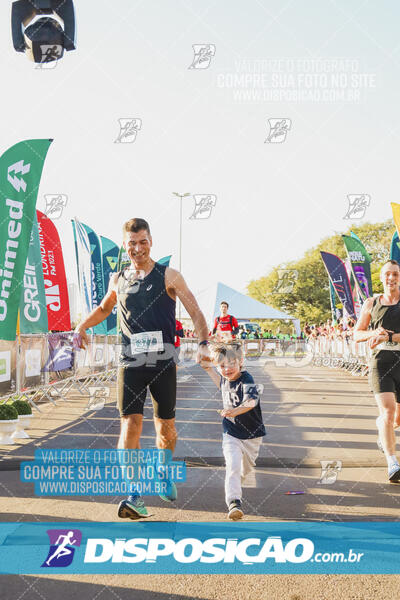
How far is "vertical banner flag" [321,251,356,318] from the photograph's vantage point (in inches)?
888

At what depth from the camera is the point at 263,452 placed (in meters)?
6.24

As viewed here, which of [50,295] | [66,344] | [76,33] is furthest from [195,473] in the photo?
[50,295]

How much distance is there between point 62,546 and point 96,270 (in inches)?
495

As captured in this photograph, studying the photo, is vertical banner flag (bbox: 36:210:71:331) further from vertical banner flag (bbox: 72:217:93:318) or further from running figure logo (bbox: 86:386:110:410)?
vertical banner flag (bbox: 72:217:93:318)

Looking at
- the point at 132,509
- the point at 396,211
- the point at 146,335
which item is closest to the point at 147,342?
the point at 146,335

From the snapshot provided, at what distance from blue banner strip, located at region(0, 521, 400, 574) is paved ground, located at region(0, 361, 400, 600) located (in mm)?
127

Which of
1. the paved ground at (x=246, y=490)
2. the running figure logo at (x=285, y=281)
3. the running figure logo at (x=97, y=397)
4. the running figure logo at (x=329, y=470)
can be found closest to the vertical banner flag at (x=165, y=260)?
the running figure logo at (x=97, y=397)

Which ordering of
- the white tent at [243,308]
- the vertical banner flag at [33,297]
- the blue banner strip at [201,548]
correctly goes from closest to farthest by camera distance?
1. the blue banner strip at [201,548]
2. the vertical banner flag at [33,297]
3. the white tent at [243,308]

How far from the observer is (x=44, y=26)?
4551 mm

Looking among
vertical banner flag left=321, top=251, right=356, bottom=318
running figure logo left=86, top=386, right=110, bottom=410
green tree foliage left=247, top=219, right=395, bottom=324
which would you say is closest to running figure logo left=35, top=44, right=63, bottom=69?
running figure logo left=86, top=386, right=110, bottom=410

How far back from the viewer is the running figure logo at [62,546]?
3.10m

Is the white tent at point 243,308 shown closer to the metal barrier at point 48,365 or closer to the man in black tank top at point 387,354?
the metal barrier at point 48,365

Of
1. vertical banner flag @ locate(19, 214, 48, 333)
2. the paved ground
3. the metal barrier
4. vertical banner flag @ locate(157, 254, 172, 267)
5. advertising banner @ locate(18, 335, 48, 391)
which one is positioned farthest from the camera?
vertical banner flag @ locate(157, 254, 172, 267)

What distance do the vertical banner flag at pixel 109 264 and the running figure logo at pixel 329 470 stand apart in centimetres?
1097
